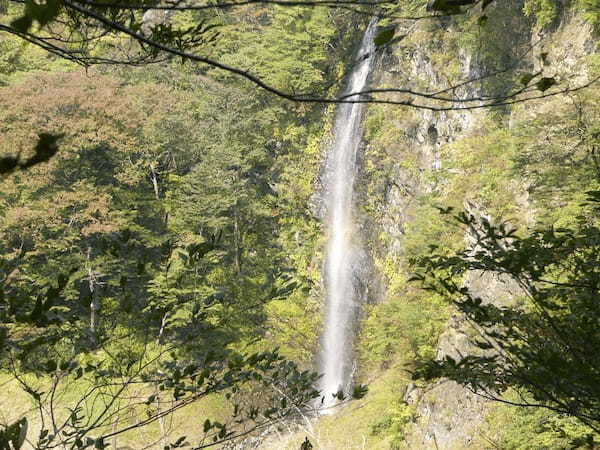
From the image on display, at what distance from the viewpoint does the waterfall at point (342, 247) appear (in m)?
12.7

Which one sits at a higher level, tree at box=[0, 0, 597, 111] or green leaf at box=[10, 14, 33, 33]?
tree at box=[0, 0, 597, 111]

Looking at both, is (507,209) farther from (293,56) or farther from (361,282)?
(293,56)

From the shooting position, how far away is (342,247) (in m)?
14.3

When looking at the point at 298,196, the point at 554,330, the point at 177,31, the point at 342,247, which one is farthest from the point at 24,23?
the point at 298,196

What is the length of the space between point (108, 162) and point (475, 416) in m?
10.8

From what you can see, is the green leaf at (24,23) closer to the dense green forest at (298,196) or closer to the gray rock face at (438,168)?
the dense green forest at (298,196)

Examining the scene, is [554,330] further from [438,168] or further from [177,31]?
[438,168]

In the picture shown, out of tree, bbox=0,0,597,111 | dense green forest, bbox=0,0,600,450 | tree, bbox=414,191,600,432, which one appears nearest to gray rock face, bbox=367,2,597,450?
dense green forest, bbox=0,0,600,450

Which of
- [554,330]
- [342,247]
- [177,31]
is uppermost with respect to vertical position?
[177,31]

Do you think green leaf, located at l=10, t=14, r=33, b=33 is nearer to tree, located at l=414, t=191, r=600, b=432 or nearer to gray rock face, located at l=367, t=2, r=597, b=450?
tree, located at l=414, t=191, r=600, b=432

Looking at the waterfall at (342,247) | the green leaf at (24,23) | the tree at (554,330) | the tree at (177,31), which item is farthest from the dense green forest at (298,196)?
the green leaf at (24,23)

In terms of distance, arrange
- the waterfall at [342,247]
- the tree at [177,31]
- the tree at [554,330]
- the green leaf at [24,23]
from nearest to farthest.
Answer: the green leaf at [24,23] → the tree at [177,31] → the tree at [554,330] → the waterfall at [342,247]

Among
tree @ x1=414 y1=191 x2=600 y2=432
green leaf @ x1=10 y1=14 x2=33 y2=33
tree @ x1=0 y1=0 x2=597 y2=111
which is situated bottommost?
tree @ x1=414 y1=191 x2=600 y2=432

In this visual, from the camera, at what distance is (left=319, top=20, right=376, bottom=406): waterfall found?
12.7 meters
